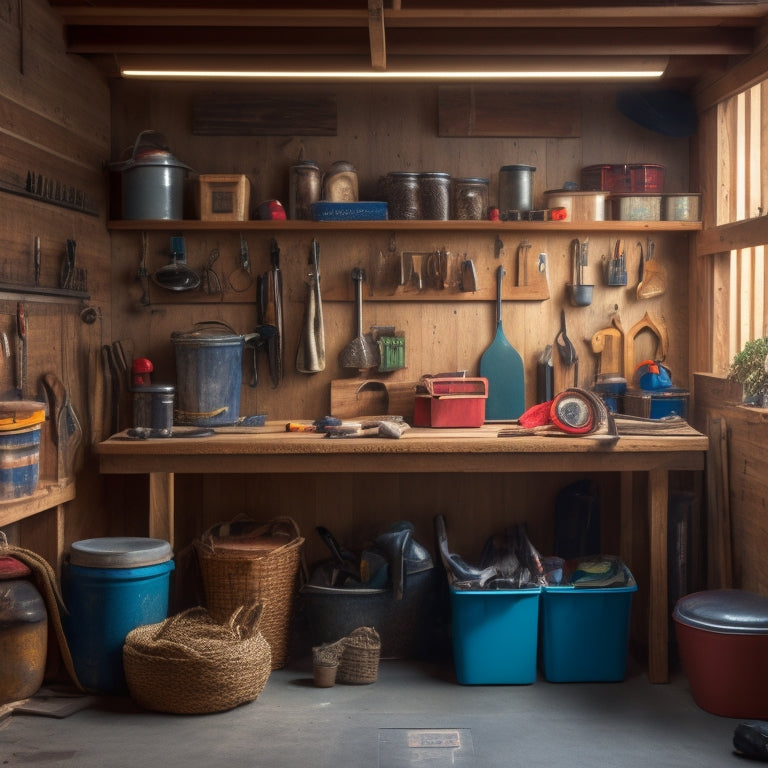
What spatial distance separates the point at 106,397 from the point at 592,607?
246cm

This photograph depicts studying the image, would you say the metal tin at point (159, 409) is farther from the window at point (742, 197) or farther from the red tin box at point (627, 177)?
the window at point (742, 197)

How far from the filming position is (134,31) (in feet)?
14.9

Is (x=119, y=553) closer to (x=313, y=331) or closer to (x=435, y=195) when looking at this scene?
(x=313, y=331)

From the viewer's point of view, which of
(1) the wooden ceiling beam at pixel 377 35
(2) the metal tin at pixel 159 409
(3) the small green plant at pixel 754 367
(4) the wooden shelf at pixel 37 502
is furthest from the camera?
(2) the metal tin at pixel 159 409

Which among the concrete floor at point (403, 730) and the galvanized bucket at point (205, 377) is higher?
the galvanized bucket at point (205, 377)

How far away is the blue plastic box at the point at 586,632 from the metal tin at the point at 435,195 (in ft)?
6.05

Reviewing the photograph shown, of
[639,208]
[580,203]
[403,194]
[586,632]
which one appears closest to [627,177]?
[639,208]

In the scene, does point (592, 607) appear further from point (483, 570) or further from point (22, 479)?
point (22, 479)

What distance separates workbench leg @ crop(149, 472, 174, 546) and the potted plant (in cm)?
245

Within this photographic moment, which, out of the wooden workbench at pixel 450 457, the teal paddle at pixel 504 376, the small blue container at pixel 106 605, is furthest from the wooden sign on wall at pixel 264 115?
the small blue container at pixel 106 605

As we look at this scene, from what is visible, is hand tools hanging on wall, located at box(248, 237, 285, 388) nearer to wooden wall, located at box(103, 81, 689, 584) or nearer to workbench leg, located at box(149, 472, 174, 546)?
wooden wall, located at box(103, 81, 689, 584)

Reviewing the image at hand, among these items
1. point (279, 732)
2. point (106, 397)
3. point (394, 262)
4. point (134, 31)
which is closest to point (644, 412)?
point (394, 262)

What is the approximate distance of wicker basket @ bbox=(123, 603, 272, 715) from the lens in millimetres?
3807

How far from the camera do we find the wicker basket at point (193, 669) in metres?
3.81
